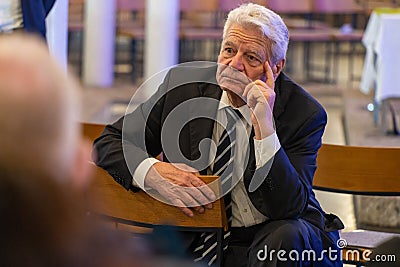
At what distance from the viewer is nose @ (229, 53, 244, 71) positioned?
2.69 m

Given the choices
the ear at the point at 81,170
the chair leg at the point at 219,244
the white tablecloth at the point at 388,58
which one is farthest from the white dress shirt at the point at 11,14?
the ear at the point at 81,170

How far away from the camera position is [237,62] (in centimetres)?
270

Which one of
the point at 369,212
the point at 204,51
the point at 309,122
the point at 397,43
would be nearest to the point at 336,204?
the point at 369,212

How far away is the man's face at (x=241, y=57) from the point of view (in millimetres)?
2664

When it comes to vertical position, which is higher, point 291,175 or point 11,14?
point 11,14

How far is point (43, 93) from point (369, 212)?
14.0 ft

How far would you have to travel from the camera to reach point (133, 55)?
9.86m

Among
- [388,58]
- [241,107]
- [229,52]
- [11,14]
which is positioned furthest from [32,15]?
[388,58]

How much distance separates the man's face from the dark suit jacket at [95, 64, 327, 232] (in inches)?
4.3

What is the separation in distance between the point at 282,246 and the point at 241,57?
62 centimetres

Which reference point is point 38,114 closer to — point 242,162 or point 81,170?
point 81,170

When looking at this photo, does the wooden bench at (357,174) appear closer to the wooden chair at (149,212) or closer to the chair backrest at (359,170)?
the chair backrest at (359,170)

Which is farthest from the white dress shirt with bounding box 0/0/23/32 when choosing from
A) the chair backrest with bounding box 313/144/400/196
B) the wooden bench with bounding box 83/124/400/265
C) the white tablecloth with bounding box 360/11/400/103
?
the white tablecloth with bounding box 360/11/400/103

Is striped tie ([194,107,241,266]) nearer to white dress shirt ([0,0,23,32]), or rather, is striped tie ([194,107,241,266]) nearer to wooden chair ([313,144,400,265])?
wooden chair ([313,144,400,265])
